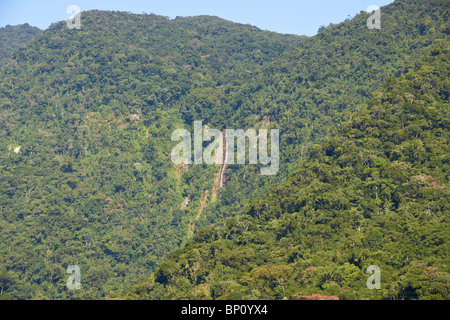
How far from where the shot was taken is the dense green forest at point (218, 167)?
4984 centimetres

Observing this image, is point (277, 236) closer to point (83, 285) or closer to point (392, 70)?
point (83, 285)

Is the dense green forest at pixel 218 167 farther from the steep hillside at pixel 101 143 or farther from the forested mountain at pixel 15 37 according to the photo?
the forested mountain at pixel 15 37

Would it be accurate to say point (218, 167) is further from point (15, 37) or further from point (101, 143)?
point (15, 37)

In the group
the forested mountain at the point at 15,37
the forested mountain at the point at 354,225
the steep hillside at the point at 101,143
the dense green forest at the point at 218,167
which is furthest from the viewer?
the forested mountain at the point at 15,37

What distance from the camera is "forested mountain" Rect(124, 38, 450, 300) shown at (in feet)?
144

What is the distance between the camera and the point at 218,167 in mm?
91625

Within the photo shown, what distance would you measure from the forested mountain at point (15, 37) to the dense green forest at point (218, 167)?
3029cm

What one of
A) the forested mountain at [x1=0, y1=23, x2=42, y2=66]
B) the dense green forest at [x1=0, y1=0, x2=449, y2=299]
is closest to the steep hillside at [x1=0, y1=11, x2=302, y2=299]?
the dense green forest at [x1=0, y1=0, x2=449, y2=299]

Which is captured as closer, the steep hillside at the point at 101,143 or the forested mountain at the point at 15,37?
the steep hillside at the point at 101,143

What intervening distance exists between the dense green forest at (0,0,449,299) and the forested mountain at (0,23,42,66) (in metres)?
30.3

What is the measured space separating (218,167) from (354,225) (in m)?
41.1

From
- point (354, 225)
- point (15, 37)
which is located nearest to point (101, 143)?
point (354, 225)

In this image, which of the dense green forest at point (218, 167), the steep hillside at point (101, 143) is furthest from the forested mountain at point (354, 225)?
the steep hillside at point (101, 143)

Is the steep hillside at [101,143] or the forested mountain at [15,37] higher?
the forested mountain at [15,37]
